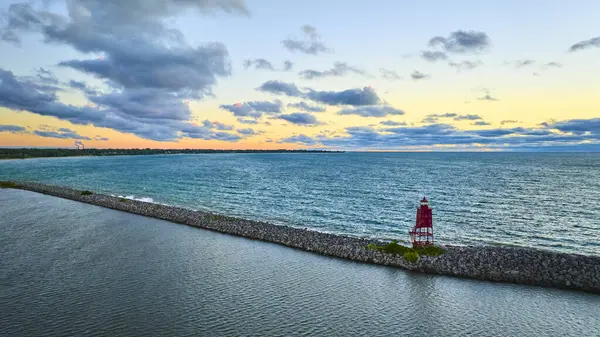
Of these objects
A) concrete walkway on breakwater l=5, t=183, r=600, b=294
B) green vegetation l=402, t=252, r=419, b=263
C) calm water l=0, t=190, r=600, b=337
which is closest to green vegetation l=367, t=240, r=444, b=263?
green vegetation l=402, t=252, r=419, b=263

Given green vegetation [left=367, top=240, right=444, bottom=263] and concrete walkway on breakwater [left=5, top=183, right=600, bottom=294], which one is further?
green vegetation [left=367, top=240, right=444, bottom=263]

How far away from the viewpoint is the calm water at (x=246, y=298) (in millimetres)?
17797

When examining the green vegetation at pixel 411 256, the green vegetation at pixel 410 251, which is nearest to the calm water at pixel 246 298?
the green vegetation at pixel 411 256

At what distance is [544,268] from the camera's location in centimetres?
2406

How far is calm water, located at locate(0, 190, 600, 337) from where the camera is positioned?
17797mm

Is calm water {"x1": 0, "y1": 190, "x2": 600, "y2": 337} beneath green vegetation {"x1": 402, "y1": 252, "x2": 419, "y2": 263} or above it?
beneath

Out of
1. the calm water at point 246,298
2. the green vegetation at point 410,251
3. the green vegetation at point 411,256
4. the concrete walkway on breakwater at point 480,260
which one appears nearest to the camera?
the calm water at point 246,298

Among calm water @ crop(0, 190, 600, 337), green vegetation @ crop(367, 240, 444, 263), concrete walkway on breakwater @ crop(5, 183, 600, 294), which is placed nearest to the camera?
calm water @ crop(0, 190, 600, 337)

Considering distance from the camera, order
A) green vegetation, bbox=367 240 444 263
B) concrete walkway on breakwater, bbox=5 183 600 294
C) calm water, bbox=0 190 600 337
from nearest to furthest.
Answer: calm water, bbox=0 190 600 337 < concrete walkway on breakwater, bbox=5 183 600 294 < green vegetation, bbox=367 240 444 263

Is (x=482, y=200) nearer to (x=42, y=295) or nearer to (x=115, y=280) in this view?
(x=115, y=280)

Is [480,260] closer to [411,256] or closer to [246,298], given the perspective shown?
[411,256]

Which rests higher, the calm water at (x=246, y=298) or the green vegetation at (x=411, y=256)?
the green vegetation at (x=411, y=256)

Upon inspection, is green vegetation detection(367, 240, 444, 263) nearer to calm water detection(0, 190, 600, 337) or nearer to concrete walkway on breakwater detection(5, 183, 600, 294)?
concrete walkway on breakwater detection(5, 183, 600, 294)

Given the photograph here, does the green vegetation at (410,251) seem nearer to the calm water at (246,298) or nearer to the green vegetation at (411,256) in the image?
the green vegetation at (411,256)
